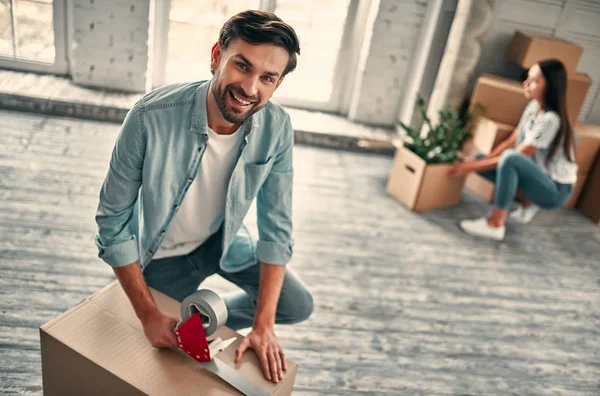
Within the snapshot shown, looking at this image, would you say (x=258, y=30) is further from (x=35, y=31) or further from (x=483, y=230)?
(x=35, y=31)

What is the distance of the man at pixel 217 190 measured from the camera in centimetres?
130

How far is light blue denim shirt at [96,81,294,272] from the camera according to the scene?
1338mm

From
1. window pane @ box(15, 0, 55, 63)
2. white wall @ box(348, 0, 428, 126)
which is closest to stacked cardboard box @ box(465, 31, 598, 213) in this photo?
white wall @ box(348, 0, 428, 126)

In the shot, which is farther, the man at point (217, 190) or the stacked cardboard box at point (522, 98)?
the stacked cardboard box at point (522, 98)

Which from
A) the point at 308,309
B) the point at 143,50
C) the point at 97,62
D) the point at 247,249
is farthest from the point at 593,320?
the point at 97,62

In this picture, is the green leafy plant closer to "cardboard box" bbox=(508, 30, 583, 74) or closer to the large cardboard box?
the large cardboard box

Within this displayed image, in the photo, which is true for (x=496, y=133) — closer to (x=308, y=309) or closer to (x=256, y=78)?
(x=308, y=309)

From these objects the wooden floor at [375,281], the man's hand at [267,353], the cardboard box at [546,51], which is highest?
the cardboard box at [546,51]

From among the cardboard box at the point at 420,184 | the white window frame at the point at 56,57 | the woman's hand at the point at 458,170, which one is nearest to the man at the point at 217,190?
the cardboard box at the point at 420,184

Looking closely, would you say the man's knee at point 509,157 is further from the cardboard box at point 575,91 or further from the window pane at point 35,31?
the window pane at point 35,31

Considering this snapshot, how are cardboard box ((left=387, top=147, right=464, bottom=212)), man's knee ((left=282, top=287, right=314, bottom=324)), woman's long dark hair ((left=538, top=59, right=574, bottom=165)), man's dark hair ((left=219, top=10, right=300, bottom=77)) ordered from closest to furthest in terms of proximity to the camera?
man's dark hair ((left=219, top=10, right=300, bottom=77)) → man's knee ((left=282, top=287, right=314, bottom=324)) → woman's long dark hair ((left=538, top=59, right=574, bottom=165)) → cardboard box ((left=387, top=147, right=464, bottom=212))

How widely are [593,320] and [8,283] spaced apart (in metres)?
2.68

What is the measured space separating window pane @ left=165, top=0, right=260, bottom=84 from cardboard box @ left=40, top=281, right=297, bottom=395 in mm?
3109

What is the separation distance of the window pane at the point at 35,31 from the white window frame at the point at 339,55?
2.48 feet
